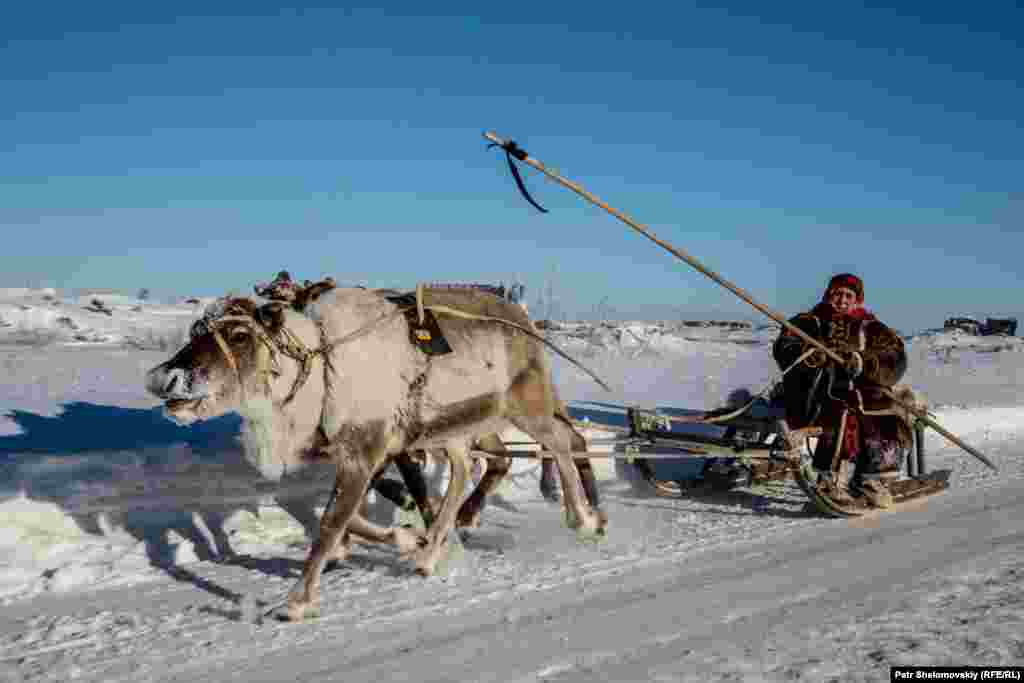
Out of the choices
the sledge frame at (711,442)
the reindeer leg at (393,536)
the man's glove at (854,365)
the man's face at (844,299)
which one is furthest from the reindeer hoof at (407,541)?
the man's face at (844,299)

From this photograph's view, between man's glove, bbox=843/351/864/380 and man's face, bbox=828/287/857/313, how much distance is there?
57cm

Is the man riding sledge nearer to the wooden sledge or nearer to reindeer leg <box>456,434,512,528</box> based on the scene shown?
the wooden sledge

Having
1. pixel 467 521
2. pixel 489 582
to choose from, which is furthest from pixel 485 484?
pixel 489 582

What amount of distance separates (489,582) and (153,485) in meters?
3.09

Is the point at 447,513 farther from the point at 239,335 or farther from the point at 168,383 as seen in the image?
the point at 168,383

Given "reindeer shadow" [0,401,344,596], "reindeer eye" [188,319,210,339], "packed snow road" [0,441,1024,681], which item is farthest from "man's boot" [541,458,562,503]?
"reindeer eye" [188,319,210,339]

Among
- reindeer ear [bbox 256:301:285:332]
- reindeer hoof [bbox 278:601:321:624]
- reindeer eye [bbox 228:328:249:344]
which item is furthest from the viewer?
reindeer ear [bbox 256:301:285:332]

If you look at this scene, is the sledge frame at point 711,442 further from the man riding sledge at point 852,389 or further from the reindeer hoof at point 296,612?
the reindeer hoof at point 296,612

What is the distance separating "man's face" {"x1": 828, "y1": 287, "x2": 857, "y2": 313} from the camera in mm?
7691

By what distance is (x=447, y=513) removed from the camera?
5.65 meters

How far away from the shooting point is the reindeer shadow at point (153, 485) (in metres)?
6.03

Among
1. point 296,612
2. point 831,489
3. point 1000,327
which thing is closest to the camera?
point 296,612

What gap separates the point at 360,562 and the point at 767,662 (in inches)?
113

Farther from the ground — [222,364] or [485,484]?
[222,364]
